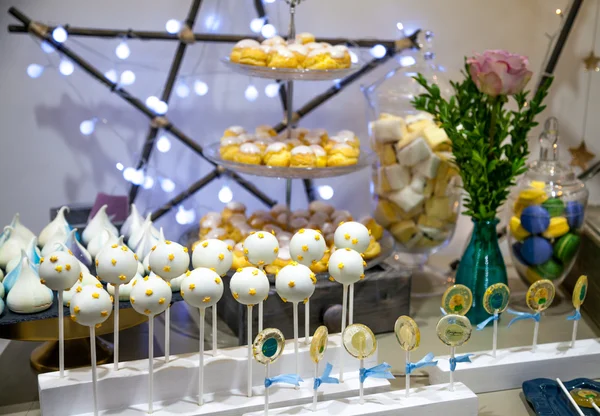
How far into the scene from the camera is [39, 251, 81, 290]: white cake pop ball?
978 millimetres

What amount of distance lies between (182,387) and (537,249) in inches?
29.8

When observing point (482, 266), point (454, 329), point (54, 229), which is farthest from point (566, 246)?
point (54, 229)

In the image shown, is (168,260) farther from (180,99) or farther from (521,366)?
(180,99)

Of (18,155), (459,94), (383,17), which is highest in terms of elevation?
(383,17)

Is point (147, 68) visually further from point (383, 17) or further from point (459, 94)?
point (459, 94)

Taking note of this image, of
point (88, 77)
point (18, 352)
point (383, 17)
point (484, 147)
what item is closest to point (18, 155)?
point (88, 77)

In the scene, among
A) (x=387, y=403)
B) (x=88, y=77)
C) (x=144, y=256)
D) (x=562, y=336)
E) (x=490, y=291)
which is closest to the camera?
(x=387, y=403)

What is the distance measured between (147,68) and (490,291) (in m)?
1.00

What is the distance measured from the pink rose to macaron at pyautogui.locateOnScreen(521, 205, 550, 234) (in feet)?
0.79

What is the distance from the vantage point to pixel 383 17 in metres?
1.87

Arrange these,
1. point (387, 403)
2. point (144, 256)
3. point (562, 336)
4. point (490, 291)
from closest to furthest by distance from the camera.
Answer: point (387, 403), point (490, 291), point (144, 256), point (562, 336)

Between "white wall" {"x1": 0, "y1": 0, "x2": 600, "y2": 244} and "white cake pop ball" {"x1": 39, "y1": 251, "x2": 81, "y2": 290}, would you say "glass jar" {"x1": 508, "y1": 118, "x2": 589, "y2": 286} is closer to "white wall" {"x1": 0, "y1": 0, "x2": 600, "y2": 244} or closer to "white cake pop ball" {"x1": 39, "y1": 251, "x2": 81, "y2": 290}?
"white wall" {"x1": 0, "y1": 0, "x2": 600, "y2": 244}

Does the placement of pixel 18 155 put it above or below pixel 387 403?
above

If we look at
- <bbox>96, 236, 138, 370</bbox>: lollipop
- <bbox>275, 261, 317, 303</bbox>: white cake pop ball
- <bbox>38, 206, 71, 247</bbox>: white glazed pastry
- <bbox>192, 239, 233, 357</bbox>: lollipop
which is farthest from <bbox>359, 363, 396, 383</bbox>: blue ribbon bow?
<bbox>38, 206, 71, 247</bbox>: white glazed pastry
